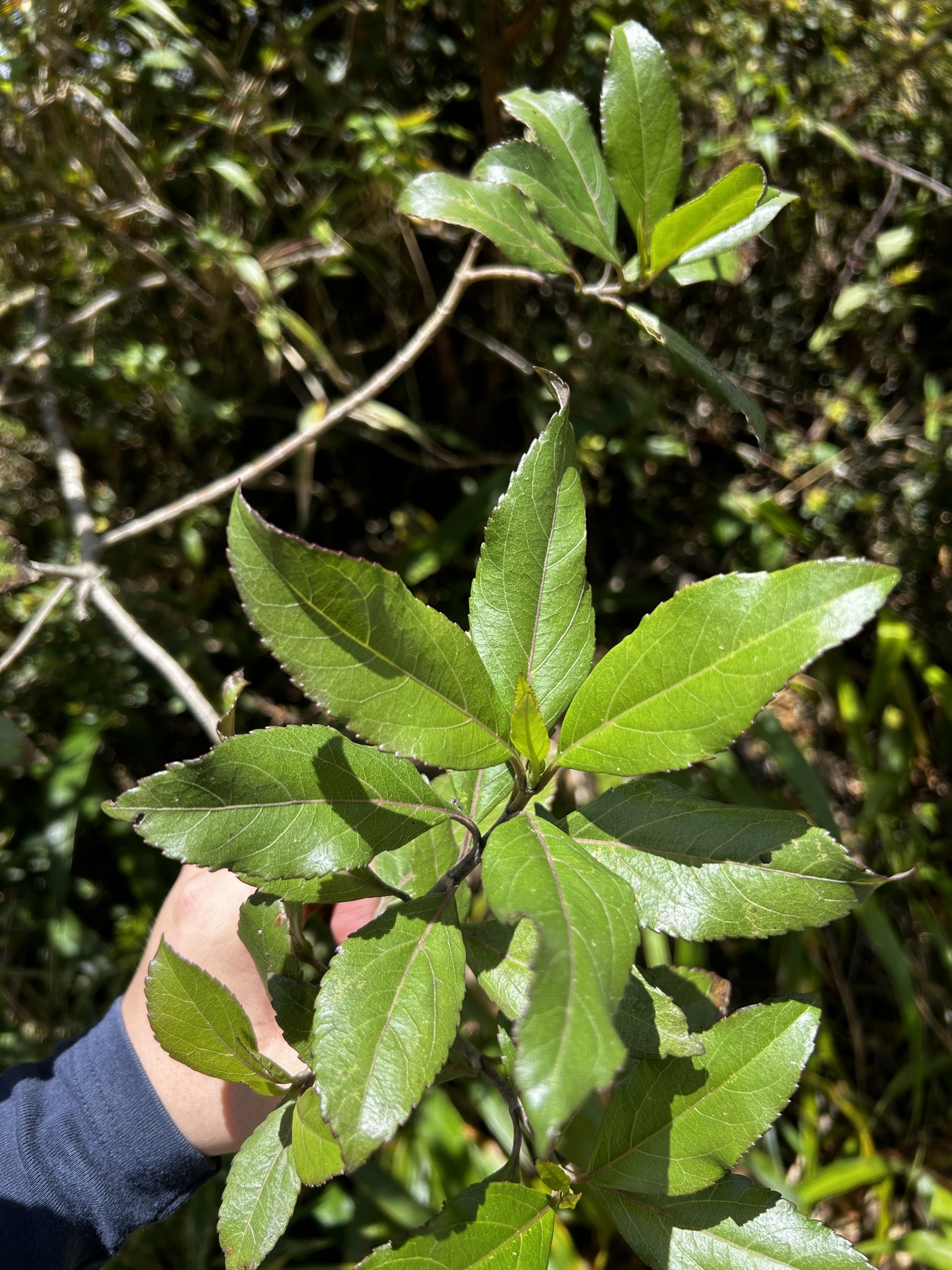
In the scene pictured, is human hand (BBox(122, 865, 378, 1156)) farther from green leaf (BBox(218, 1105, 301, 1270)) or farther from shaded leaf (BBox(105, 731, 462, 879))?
shaded leaf (BBox(105, 731, 462, 879))

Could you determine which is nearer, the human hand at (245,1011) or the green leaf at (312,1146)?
the green leaf at (312,1146)

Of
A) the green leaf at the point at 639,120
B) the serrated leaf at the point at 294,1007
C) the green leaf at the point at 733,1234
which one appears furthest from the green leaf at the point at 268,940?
the green leaf at the point at 639,120

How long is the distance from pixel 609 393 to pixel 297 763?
140cm

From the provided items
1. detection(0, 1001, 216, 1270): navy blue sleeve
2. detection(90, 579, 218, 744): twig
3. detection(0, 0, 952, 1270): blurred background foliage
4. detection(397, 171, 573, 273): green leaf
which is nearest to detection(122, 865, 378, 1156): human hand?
detection(0, 1001, 216, 1270): navy blue sleeve

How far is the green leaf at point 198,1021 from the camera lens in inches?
26.7

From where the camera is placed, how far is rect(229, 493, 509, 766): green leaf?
51 cm

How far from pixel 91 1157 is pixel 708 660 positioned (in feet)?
3.11

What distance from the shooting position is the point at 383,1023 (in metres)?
0.54

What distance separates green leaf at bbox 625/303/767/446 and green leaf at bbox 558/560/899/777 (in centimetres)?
29

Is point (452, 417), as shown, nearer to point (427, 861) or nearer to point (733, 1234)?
point (427, 861)

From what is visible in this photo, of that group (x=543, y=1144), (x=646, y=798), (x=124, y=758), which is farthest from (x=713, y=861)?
(x=124, y=758)

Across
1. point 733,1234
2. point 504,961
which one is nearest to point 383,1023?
point 504,961

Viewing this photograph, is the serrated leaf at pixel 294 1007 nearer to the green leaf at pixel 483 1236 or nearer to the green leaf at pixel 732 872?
the green leaf at pixel 483 1236

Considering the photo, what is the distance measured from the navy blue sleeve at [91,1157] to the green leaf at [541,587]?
756 mm
